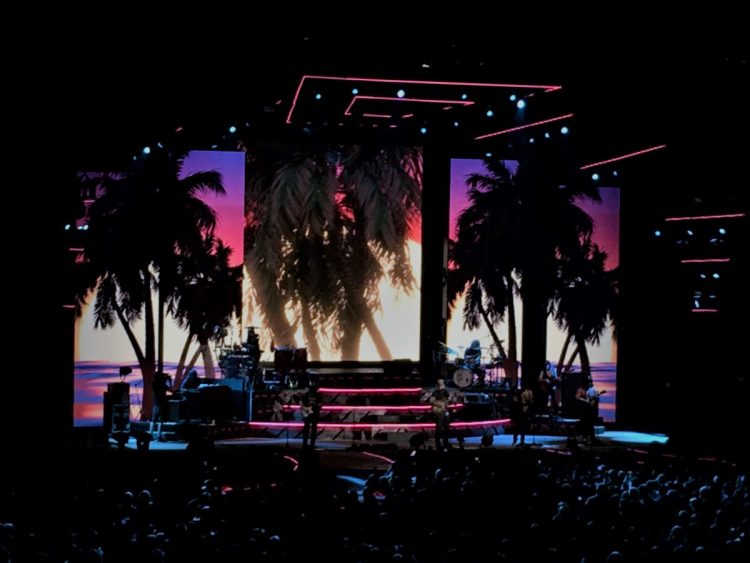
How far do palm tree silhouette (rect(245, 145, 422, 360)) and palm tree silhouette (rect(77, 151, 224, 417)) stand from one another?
255 centimetres

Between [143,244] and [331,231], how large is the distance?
4827mm

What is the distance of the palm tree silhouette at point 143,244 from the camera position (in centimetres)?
2147

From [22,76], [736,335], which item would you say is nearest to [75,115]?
[22,76]

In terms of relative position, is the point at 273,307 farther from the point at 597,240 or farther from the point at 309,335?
the point at 597,240

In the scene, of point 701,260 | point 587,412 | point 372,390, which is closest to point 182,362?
point 372,390

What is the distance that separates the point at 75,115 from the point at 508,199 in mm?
10775

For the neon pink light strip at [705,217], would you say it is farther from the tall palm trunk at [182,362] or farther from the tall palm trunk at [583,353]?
the tall palm trunk at [182,362]

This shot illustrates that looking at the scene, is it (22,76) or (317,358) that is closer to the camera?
(22,76)

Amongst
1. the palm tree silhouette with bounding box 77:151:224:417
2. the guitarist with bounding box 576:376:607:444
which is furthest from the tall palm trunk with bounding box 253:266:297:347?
the guitarist with bounding box 576:376:607:444

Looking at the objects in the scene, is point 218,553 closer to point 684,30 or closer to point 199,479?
point 199,479

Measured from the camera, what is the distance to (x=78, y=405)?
21906 mm

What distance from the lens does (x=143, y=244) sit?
21562 millimetres

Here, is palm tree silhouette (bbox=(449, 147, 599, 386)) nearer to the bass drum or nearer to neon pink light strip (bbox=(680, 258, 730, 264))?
the bass drum

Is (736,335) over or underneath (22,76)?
underneath
